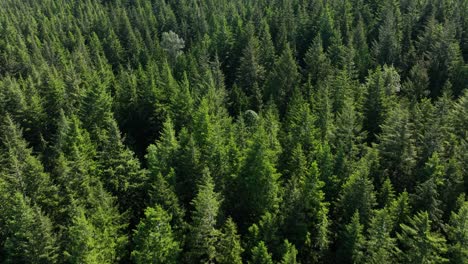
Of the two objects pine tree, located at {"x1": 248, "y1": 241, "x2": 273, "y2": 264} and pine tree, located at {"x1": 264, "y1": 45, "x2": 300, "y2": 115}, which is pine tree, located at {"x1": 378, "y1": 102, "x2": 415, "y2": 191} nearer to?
pine tree, located at {"x1": 248, "y1": 241, "x2": 273, "y2": 264}

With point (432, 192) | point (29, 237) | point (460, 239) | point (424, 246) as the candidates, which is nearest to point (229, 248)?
point (424, 246)

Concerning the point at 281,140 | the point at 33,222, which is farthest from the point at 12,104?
the point at 281,140

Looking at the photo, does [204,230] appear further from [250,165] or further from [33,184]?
[33,184]

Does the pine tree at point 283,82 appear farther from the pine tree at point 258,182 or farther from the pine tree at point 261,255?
the pine tree at point 261,255

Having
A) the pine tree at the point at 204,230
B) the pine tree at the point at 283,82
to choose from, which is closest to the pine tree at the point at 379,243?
the pine tree at the point at 204,230

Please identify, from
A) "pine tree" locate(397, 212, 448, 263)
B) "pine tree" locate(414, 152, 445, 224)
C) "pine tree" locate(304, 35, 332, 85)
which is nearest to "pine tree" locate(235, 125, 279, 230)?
"pine tree" locate(397, 212, 448, 263)

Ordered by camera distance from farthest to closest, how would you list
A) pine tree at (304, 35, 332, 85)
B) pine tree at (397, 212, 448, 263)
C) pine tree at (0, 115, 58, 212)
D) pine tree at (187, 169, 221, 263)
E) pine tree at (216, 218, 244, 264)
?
pine tree at (304, 35, 332, 85)
pine tree at (0, 115, 58, 212)
pine tree at (187, 169, 221, 263)
pine tree at (216, 218, 244, 264)
pine tree at (397, 212, 448, 263)
